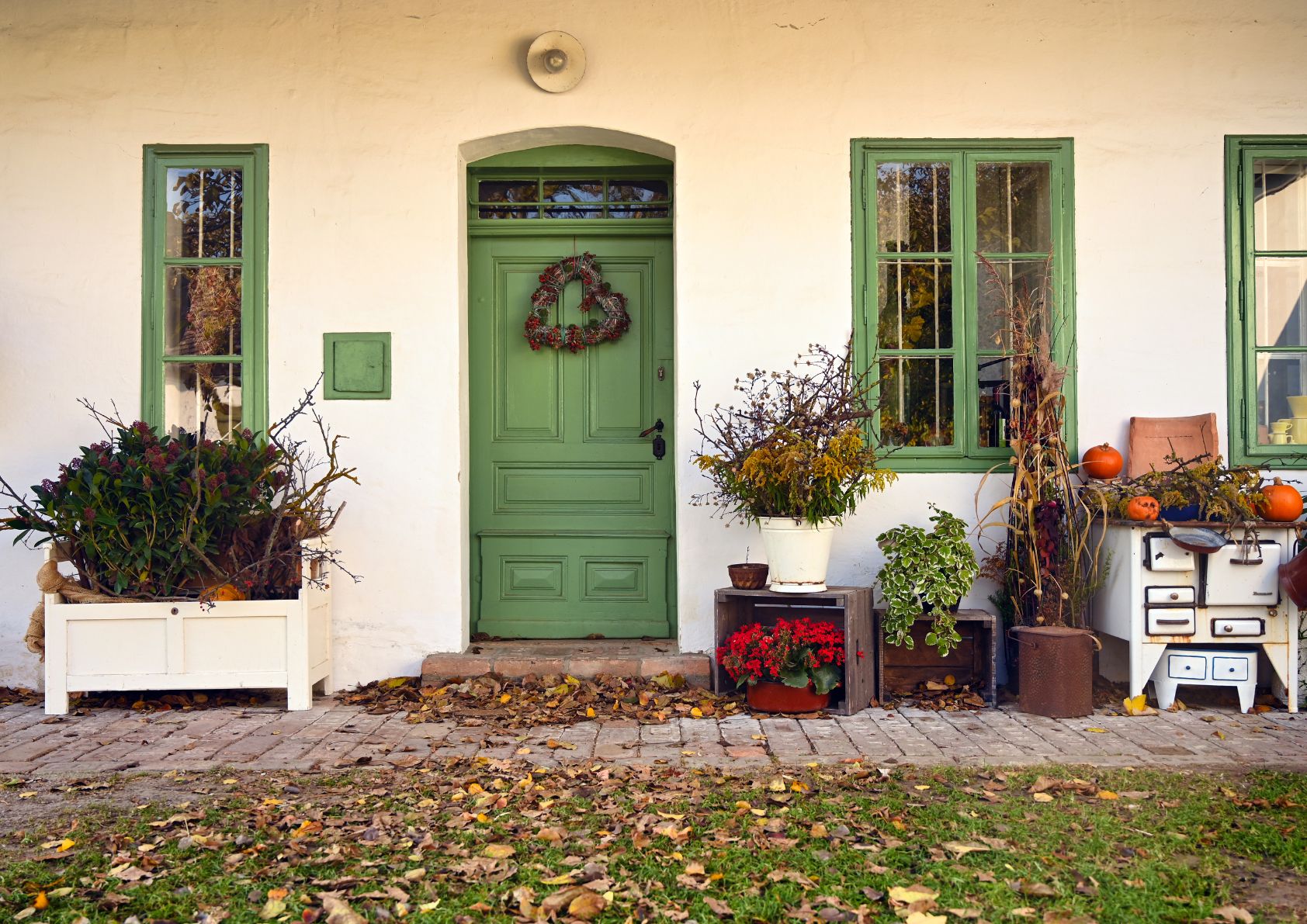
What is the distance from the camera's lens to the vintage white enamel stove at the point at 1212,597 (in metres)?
5.08

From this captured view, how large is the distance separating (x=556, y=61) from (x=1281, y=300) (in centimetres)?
402

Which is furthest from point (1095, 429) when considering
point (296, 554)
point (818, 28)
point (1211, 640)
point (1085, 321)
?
point (296, 554)

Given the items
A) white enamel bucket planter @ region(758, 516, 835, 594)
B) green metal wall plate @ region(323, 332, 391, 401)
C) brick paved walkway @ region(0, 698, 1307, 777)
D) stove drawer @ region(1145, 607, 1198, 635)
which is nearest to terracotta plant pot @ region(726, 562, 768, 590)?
white enamel bucket planter @ region(758, 516, 835, 594)

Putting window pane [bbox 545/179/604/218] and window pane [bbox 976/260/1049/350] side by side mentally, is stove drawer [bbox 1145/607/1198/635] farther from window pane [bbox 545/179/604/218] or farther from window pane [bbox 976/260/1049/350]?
window pane [bbox 545/179/604/218]

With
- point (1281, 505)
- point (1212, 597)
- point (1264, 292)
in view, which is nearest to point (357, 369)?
point (1212, 597)

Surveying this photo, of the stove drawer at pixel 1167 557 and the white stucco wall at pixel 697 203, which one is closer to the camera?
the stove drawer at pixel 1167 557

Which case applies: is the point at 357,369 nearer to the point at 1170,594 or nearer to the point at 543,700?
the point at 543,700

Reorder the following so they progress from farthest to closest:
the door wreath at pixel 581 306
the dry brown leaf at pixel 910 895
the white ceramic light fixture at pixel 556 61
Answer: the door wreath at pixel 581 306
the white ceramic light fixture at pixel 556 61
the dry brown leaf at pixel 910 895

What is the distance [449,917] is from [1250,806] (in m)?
2.58

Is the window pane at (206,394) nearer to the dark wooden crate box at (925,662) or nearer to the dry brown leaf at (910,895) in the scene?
the dark wooden crate box at (925,662)

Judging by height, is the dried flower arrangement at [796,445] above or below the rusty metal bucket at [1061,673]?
above

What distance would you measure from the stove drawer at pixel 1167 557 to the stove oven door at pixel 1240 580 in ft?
0.38

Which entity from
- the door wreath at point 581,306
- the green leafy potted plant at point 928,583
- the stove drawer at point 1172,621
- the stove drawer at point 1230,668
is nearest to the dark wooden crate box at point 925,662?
the green leafy potted plant at point 928,583

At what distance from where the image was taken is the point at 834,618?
17.9ft
